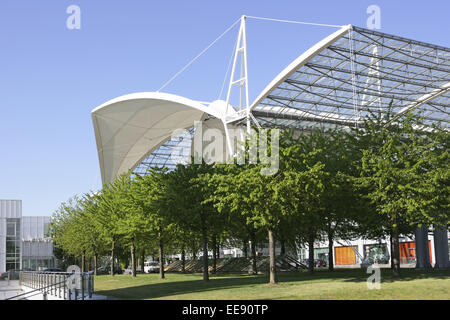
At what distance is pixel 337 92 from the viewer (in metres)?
45.8

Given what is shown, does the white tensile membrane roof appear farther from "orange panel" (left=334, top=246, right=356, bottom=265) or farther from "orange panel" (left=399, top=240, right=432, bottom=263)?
"orange panel" (left=334, top=246, right=356, bottom=265)

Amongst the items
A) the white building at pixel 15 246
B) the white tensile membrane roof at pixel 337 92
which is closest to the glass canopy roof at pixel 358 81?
the white tensile membrane roof at pixel 337 92

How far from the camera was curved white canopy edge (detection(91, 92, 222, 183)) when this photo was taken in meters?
56.6

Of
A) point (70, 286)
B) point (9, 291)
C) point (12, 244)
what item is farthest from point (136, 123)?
point (70, 286)

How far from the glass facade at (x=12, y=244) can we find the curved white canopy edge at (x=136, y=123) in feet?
48.4

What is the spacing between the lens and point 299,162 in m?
25.5

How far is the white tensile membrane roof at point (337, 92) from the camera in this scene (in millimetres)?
39019

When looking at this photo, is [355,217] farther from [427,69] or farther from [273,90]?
[427,69]

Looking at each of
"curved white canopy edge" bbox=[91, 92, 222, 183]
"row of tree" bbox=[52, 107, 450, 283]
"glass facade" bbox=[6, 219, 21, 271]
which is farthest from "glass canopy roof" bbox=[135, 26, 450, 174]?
"glass facade" bbox=[6, 219, 21, 271]

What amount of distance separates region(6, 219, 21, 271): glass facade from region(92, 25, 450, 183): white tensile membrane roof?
22.2 meters

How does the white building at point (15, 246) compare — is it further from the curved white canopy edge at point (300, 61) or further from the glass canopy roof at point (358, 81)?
the curved white canopy edge at point (300, 61)

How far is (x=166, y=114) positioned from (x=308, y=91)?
74.0ft

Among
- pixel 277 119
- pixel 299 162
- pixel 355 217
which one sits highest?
pixel 277 119
